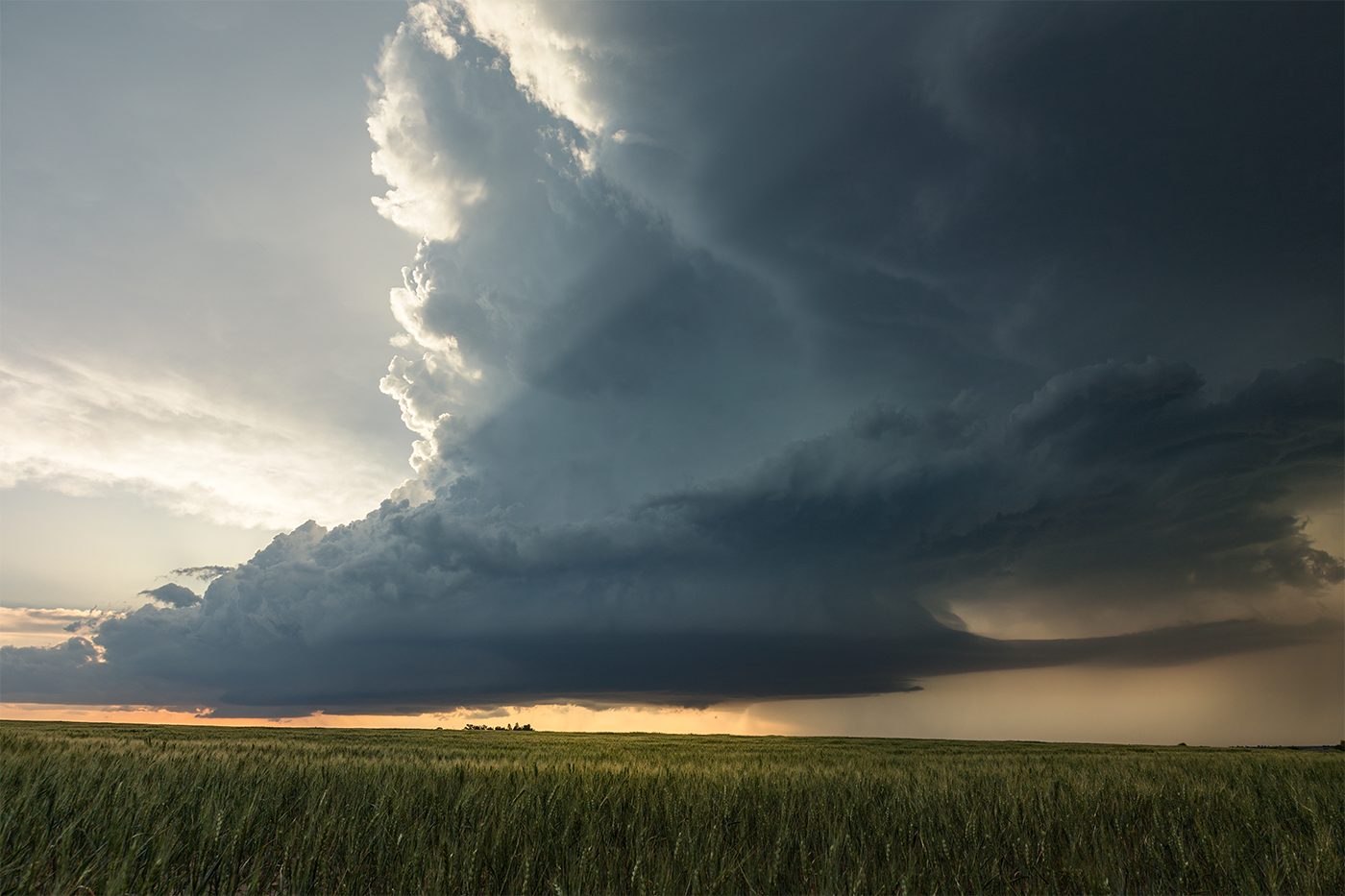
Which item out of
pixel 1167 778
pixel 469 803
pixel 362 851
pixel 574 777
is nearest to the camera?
pixel 362 851

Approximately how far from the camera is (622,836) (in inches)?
177

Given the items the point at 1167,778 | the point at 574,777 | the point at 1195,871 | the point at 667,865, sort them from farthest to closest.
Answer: the point at 1167,778, the point at 574,777, the point at 1195,871, the point at 667,865

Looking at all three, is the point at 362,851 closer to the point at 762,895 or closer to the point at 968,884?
the point at 762,895

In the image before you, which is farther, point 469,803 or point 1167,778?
point 1167,778

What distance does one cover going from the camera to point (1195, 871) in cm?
415

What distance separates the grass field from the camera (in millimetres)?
3439

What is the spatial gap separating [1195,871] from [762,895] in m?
3.04

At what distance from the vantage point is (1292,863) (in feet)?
13.9

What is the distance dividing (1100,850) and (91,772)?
856 centimetres

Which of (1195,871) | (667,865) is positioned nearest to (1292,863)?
(1195,871)

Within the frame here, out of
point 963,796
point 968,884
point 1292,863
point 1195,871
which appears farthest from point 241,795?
point 1292,863

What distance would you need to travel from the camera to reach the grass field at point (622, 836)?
3439 millimetres

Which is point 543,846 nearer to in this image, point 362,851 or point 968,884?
point 362,851

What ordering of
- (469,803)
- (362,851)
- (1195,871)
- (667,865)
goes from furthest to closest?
(469,803) → (1195,871) → (362,851) → (667,865)
